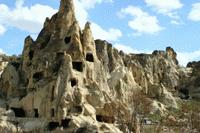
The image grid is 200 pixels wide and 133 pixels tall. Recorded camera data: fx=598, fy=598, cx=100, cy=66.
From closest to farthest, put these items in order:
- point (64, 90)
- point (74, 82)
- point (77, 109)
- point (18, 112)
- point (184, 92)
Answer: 1. point (77, 109)
2. point (64, 90)
3. point (74, 82)
4. point (18, 112)
5. point (184, 92)

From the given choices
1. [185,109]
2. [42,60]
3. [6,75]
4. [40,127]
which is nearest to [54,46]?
[42,60]

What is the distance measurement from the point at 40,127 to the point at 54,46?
40.6 feet

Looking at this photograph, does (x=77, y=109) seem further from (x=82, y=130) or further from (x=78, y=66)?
(x=82, y=130)

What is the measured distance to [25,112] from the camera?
71188mm

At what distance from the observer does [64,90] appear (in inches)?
2677

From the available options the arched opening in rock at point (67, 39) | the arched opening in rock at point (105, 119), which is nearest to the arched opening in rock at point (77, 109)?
the arched opening in rock at point (105, 119)

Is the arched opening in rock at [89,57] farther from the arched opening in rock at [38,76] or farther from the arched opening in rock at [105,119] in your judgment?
the arched opening in rock at [105,119]

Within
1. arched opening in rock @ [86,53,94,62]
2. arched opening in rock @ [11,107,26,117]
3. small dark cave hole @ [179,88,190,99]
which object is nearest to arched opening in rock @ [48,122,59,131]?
arched opening in rock @ [11,107,26,117]

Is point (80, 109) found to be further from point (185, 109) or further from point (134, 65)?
point (134, 65)

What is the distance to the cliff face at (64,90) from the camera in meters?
66.6

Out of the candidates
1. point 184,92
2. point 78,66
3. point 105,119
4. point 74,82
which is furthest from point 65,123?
point 184,92

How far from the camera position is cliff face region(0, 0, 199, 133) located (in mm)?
66625

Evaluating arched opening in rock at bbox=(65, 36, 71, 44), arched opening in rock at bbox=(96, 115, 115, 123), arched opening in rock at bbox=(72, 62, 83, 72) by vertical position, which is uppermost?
arched opening in rock at bbox=(65, 36, 71, 44)

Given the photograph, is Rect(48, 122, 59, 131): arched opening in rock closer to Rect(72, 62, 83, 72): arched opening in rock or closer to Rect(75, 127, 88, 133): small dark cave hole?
Rect(75, 127, 88, 133): small dark cave hole
